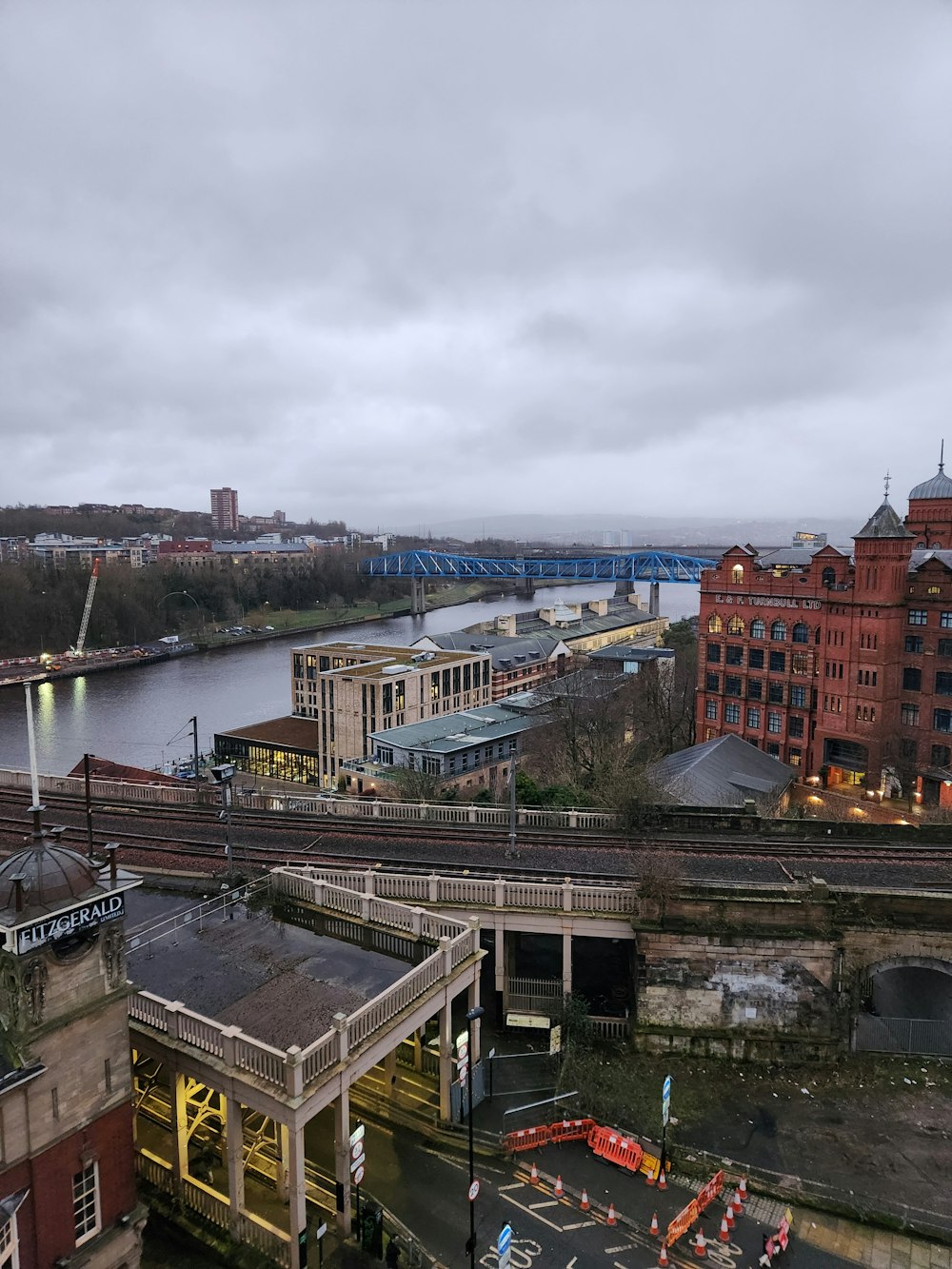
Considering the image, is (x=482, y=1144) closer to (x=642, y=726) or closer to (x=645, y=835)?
(x=645, y=835)

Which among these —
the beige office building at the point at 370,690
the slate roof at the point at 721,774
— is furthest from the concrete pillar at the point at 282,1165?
the beige office building at the point at 370,690

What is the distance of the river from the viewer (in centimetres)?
6756

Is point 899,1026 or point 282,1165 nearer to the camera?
point 282,1165

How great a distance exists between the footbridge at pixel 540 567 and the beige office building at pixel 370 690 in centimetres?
8692

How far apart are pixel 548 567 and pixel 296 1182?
6460 inches

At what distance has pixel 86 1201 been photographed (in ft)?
39.1

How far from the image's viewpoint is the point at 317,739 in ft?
215

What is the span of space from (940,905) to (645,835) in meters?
Result: 9.24

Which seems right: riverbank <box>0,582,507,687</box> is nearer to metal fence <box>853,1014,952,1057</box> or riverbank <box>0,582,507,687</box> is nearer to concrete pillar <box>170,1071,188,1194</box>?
concrete pillar <box>170,1071,188,1194</box>

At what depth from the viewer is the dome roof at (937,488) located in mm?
55438

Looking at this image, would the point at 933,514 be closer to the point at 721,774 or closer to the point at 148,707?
the point at 721,774

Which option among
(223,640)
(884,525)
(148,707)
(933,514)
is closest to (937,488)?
(933,514)

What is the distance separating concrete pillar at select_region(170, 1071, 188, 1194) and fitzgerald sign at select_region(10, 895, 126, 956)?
13.4ft

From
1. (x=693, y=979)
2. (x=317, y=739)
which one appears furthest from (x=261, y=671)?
(x=693, y=979)
